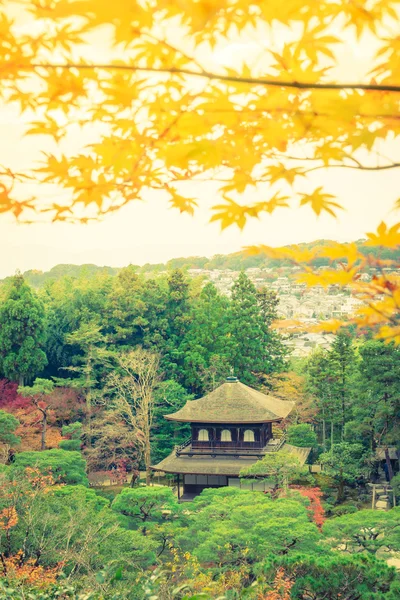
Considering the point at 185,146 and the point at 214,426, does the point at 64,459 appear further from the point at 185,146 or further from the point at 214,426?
the point at 185,146

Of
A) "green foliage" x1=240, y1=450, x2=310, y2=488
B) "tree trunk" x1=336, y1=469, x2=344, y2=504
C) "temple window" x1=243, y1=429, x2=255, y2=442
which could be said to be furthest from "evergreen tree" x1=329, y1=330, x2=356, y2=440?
"green foliage" x1=240, y1=450, x2=310, y2=488

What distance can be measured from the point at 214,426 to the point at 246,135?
1542 centimetres

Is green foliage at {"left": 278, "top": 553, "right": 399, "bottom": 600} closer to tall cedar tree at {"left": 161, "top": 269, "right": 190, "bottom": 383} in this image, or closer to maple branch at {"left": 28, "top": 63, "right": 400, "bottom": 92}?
maple branch at {"left": 28, "top": 63, "right": 400, "bottom": 92}

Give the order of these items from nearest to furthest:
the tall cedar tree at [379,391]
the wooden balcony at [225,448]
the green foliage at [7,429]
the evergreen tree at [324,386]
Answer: the green foliage at [7,429]
the tall cedar tree at [379,391]
the wooden balcony at [225,448]
the evergreen tree at [324,386]

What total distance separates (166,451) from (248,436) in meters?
3.37

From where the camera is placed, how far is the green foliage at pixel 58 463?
42.2ft

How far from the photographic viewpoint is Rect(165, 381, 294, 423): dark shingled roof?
53.4 ft


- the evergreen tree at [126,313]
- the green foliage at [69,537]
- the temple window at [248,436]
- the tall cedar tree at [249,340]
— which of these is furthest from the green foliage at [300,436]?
the green foliage at [69,537]

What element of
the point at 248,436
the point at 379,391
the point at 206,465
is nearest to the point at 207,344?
the point at 248,436

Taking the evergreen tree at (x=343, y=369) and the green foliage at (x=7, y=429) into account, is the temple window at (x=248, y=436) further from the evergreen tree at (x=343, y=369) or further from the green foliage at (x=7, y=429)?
the green foliage at (x=7, y=429)

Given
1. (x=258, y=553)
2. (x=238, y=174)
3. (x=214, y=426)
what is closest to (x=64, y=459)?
(x=214, y=426)

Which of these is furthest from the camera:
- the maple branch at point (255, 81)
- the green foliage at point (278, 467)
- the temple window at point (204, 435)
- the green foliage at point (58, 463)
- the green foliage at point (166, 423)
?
the green foliage at point (166, 423)

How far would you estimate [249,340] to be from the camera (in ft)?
69.0

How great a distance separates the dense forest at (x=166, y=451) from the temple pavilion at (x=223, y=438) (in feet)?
3.30
